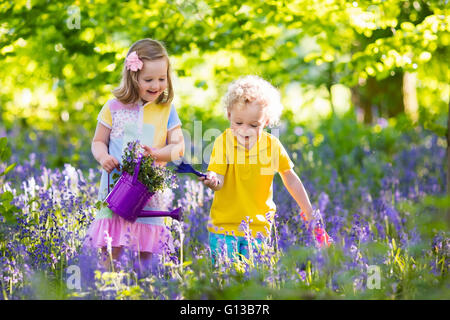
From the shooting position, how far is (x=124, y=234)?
120 inches

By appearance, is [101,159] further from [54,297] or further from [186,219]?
[186,219]

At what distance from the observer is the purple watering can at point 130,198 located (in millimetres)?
2896

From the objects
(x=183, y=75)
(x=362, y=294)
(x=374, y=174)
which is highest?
(x=183, y=75)

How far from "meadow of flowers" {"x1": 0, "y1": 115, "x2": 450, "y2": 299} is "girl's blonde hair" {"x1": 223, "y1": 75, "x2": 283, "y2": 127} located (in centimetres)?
71

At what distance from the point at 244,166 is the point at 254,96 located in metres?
0.41

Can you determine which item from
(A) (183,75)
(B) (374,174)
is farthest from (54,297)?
(B) (374,174)

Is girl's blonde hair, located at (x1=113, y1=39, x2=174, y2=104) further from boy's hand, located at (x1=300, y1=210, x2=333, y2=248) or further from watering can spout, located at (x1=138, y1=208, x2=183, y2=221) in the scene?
boy's hand, located at (x1=300, y1=210, x2=333, y2=248)

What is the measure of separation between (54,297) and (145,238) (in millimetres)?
775

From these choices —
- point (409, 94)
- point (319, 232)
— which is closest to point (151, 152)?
point (319, 232)

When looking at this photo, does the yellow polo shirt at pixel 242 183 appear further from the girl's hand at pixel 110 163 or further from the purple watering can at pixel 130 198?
the girl's hand at pixel 110 163

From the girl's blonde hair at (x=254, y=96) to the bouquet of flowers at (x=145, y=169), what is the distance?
57 cm

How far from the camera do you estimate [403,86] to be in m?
8.84

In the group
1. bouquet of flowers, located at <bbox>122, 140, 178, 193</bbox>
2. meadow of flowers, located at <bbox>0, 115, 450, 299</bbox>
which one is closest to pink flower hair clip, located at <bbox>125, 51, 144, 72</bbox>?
bouquet of flowers, located at <bbox>122, 140, 178, 193</bbox>

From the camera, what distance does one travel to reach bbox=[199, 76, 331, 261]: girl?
3166mm
